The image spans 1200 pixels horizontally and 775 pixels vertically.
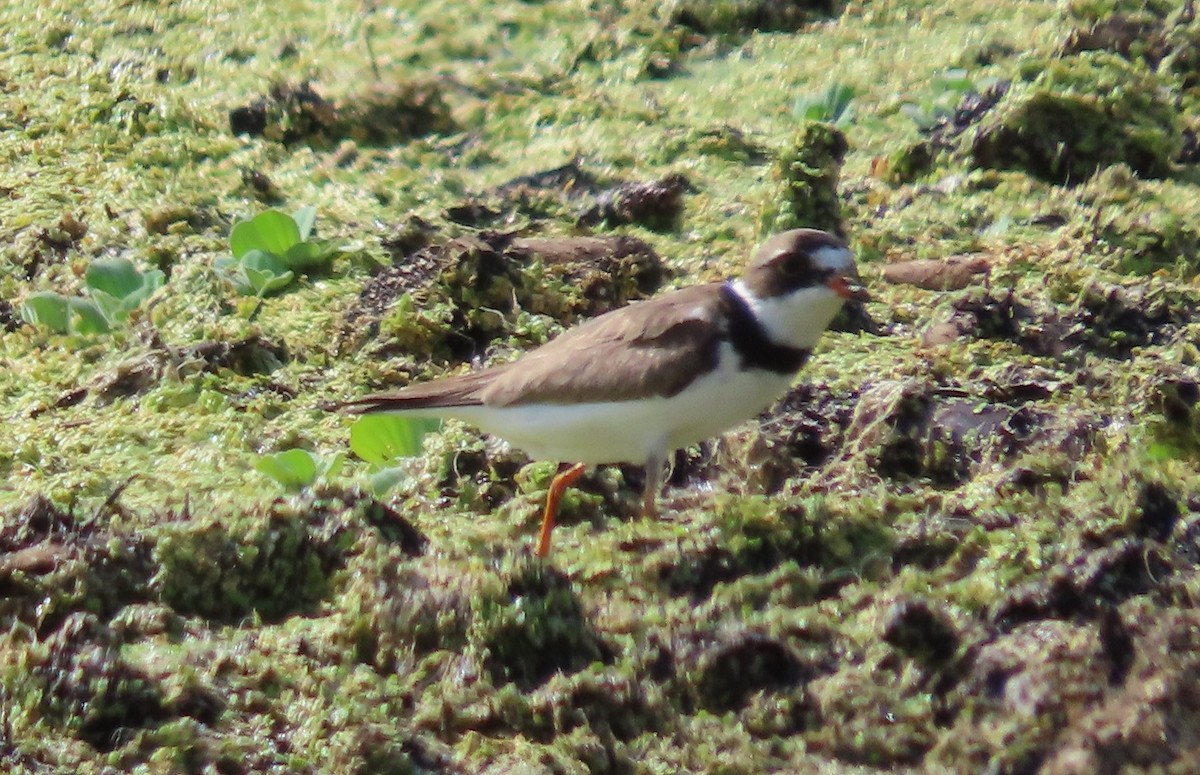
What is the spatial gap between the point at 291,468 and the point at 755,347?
5.21 ft

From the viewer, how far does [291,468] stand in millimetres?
4961

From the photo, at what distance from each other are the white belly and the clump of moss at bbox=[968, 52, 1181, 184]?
3079mm

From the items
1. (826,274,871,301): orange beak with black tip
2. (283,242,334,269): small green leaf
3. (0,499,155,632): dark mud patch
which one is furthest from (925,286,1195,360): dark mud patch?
(0,499,155,632): dark mud patch

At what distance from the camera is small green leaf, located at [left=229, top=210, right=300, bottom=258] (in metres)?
6.60

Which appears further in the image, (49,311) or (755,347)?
(49,311)

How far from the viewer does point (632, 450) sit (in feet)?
15.8

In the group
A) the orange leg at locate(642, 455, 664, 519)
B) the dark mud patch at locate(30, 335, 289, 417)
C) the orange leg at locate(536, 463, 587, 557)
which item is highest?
the orange leg at locate(642, 455, 664, 519)

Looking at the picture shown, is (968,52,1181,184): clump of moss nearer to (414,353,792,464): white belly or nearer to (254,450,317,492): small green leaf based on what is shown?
(414,353,792,464): white belly

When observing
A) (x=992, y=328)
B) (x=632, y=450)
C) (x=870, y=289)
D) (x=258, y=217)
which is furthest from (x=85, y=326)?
(x=992, y=328)

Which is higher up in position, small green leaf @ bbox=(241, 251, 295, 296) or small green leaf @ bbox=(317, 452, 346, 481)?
small green leaf @ bbox=(241, 251, 295, 296)

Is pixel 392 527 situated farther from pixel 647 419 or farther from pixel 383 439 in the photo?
pixel 383 439

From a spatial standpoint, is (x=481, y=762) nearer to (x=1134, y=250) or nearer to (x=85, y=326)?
(x=85, y=326)

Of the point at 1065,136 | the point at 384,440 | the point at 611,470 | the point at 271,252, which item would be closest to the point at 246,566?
the point at 384,440

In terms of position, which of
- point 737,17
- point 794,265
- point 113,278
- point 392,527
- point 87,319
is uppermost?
point 794,265
